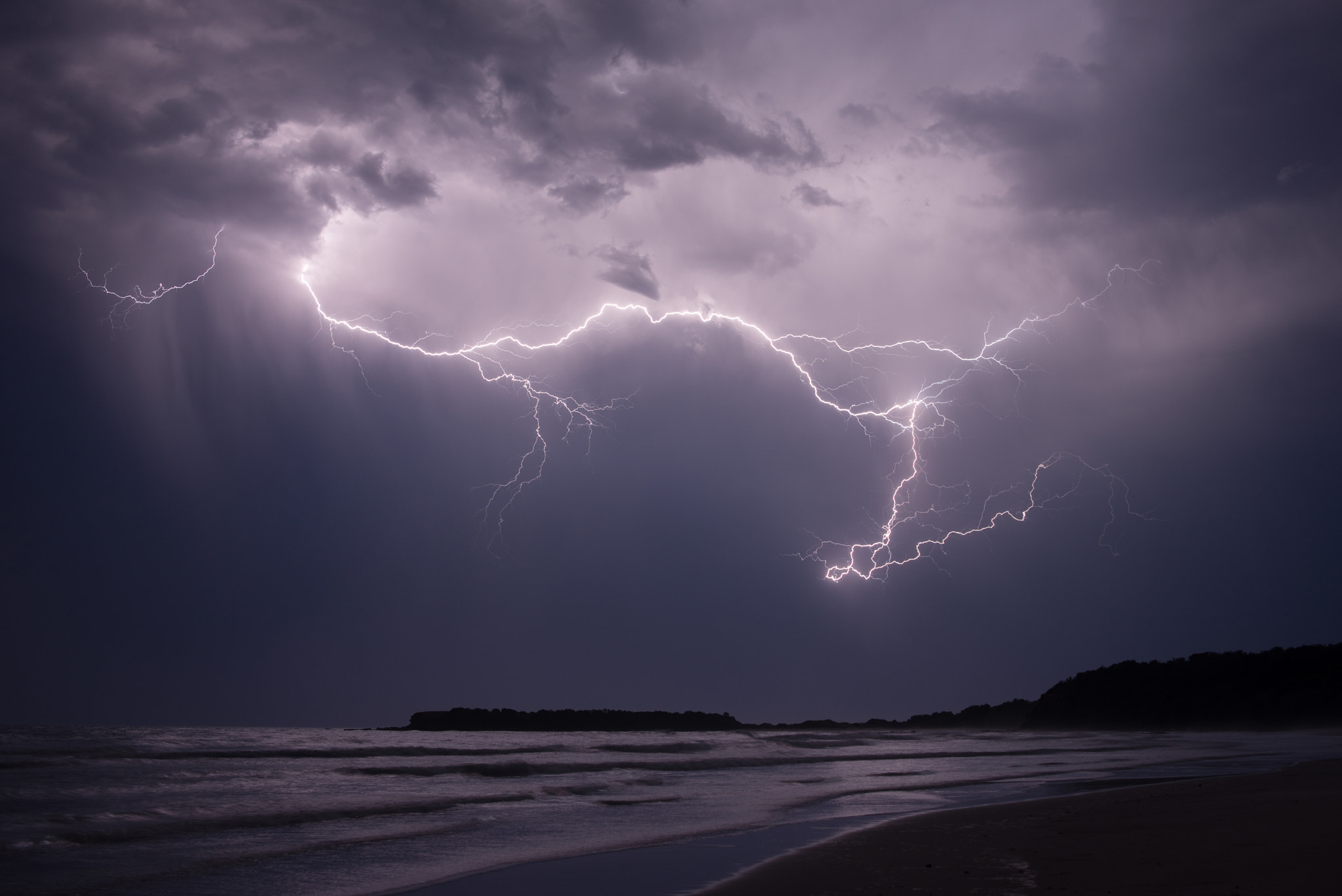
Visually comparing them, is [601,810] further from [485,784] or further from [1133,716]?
[1133,716]

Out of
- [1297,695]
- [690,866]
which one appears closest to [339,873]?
[690,866]

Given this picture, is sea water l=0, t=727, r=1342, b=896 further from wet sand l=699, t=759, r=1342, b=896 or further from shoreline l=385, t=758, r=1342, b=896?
wet sand l=699, t=759, r=1342, b=896

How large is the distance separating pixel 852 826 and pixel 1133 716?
49.4 metres

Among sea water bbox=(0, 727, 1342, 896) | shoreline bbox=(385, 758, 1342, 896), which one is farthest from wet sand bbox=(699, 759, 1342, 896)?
sea water bbox=(0, 727, 1342, 896)

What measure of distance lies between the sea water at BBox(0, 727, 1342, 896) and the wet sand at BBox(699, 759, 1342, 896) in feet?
2.41

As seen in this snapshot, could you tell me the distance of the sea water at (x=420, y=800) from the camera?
605 centimetres

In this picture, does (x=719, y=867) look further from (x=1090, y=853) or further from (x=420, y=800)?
(x=420, y=800)

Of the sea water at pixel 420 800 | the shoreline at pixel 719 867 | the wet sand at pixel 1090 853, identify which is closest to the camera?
the wet sand at pixel 1090 853

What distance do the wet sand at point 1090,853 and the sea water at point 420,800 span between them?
2.41ft

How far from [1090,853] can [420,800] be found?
895 cm

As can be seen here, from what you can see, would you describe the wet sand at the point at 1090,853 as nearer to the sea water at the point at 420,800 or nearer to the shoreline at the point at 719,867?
the shoreline at the point at 719,867

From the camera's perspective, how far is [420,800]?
11.0 metres

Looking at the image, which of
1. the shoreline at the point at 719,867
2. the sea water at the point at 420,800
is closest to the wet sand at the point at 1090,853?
the shoreline at the point at 719,867

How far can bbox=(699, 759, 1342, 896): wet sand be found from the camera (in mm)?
4434
